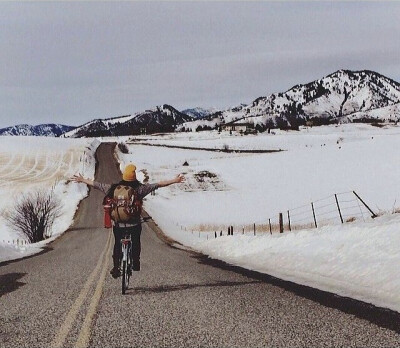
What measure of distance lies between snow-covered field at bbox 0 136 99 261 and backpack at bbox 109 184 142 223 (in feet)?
119

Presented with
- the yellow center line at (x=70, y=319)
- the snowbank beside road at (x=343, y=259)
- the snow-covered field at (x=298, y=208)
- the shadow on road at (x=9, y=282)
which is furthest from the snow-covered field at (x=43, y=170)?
the yellow center line at (x=70, y=319)

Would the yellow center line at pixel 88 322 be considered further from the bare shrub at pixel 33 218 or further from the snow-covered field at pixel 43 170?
the bare shrub at pixel 33 218

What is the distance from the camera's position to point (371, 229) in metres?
13.2

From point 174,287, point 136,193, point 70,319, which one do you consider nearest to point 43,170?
point 174,287

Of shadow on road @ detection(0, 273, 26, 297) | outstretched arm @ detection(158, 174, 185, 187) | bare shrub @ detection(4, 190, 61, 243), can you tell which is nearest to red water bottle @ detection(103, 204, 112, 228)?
outstretched arm @ detection(158, 174, 185, 187)

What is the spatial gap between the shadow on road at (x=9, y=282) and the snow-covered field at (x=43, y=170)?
31.5 m

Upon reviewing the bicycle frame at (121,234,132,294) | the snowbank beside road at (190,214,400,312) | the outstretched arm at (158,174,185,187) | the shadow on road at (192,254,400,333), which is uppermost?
the outstretched arm at (158,174,185,187)

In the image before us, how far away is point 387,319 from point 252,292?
9.26 feet

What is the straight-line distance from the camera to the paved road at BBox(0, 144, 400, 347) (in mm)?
5367

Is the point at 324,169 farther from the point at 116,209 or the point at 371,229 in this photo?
the point at 116,209

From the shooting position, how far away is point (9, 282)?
425 inches

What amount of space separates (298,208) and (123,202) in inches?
1810

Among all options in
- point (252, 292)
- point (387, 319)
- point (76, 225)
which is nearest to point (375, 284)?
point (252, 292)

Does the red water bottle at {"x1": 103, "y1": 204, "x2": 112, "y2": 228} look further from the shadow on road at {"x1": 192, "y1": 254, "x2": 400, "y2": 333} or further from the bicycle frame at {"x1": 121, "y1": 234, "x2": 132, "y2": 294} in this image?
the shadow on road at {"x1": 192, "y1": 254, "x2": 400, "y2": 333}
